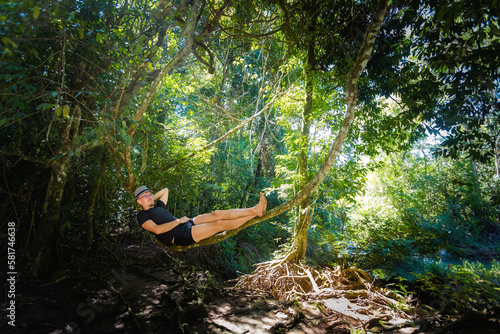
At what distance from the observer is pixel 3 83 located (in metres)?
2.91

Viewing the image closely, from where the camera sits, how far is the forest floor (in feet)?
→ 9.14

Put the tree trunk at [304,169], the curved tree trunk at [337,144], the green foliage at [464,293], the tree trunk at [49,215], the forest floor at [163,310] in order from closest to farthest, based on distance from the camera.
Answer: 1. the forest floor at [163,310]
2. the green foliage at [464,293]
3. the curved tree trunk at [337,144]
4. the tree trunk at [49,215]
5. the tree trunk at [304,169]

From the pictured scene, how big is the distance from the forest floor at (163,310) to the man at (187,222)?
102cm

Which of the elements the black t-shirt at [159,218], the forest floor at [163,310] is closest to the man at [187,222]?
the black t-shirt at [159,218]

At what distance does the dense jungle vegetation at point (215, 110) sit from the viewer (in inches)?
122

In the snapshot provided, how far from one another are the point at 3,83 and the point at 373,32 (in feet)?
16.5

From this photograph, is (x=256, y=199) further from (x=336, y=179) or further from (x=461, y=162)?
(x=461, y=162)

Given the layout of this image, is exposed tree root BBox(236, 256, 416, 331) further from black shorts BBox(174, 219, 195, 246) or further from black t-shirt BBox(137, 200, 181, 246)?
black t-shirt BBox(137, 200, 181, 246)

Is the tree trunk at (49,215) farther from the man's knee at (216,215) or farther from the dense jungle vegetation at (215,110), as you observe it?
the man's knee at (216,215)

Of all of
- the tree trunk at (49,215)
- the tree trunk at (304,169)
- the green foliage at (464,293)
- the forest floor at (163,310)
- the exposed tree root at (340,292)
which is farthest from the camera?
the tree trunk at (304,169)

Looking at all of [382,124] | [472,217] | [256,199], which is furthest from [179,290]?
[472,217]

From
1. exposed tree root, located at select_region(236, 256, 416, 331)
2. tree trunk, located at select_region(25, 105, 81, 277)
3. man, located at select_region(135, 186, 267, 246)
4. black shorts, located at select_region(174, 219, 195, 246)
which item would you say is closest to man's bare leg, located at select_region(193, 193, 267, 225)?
man, located at select_region(135, 186, 267, 246)

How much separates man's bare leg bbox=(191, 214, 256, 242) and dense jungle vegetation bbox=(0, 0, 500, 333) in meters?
0.12

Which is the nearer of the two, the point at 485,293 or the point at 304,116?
the point at 485,293
